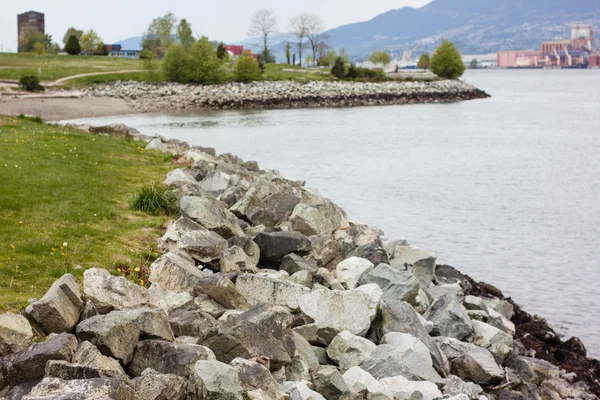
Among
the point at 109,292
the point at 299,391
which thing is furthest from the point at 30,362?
the point at 299,391

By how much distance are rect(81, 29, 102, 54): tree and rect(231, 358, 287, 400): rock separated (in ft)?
424

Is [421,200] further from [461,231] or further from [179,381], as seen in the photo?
[179,381]

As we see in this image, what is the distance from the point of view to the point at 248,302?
10.3m

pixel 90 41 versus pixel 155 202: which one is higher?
pixel 90 41

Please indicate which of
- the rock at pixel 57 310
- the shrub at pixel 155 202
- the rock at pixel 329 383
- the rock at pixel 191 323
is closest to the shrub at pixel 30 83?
the shrub at pixel 155 202

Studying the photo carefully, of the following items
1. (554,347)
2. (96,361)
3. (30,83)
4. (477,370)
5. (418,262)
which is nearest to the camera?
(96,361)

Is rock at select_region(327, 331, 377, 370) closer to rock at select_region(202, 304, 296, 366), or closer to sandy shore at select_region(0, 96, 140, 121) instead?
rock at select_region(202, 304, 296, 366)

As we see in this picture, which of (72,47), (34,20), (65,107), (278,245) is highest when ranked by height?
(34,20)

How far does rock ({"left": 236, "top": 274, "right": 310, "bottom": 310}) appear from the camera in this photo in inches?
408

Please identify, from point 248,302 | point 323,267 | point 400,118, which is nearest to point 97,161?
point 323,267

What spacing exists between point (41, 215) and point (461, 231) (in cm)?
1442

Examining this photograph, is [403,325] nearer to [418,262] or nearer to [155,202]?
[418,262]

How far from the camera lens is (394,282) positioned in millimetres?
12281

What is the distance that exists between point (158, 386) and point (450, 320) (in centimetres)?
600
